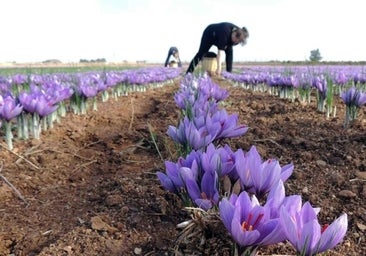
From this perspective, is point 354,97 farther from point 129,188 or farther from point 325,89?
point 129,188

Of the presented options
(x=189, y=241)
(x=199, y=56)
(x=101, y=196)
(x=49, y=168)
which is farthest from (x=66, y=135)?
(x=199, y=56)

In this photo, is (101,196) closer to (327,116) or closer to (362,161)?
(362,161)

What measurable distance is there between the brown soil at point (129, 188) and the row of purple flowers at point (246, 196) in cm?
10

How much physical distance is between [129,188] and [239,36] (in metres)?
9.10

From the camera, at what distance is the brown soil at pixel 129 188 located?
149 centimetres

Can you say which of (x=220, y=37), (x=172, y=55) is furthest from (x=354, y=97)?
(x=172, y=55)

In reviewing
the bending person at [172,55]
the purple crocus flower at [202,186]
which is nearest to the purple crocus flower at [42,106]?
the purple crocus flower at [202,186]

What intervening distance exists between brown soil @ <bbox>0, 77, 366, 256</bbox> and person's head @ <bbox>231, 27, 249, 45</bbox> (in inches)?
277

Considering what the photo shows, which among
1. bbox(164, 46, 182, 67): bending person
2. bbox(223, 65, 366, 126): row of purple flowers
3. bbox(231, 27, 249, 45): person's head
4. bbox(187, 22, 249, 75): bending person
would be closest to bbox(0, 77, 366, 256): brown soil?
bbox(223, 65, 366, 126): row of purple flowers

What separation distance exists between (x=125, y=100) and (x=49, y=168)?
377 cm

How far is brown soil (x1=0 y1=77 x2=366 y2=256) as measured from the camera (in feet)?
4.90

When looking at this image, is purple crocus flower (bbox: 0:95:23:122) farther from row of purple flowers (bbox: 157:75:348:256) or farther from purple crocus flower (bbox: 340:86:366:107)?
purple crocus flower (bbox: 340:86:366:107)

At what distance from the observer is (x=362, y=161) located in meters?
2.32

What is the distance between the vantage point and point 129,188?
201 cm
